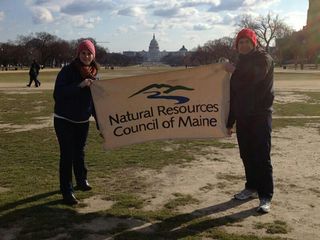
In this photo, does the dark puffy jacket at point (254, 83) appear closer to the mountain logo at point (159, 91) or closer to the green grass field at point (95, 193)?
the mountain logo at point (159, 91)

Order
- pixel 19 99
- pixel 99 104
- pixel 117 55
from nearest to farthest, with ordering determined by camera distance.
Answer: pixel 99 104 → pixel 19 99 → pixel 117 55

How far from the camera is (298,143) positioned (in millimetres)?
10766

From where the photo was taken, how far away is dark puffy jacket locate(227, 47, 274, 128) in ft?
18.9

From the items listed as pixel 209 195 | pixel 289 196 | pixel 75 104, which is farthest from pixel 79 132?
pixel 289 196

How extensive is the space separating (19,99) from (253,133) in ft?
61.7

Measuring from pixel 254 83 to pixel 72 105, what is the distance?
222cm

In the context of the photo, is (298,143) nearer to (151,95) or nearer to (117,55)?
(151,95)

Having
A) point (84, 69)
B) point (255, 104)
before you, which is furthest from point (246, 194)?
point (84, 69)

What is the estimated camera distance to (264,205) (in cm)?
588

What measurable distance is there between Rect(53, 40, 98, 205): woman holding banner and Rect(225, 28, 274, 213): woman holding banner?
1.82 m

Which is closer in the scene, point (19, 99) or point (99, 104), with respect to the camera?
point (99, 104)

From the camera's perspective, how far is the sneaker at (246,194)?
20.8ft

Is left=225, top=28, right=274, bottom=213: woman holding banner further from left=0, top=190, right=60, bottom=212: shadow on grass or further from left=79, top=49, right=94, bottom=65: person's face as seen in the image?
left=0, top=190, right=60, bottom=212: shadow on grass

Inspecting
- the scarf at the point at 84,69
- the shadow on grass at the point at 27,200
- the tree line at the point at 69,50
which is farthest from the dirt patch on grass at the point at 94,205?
the tree line at the point at 69,50
